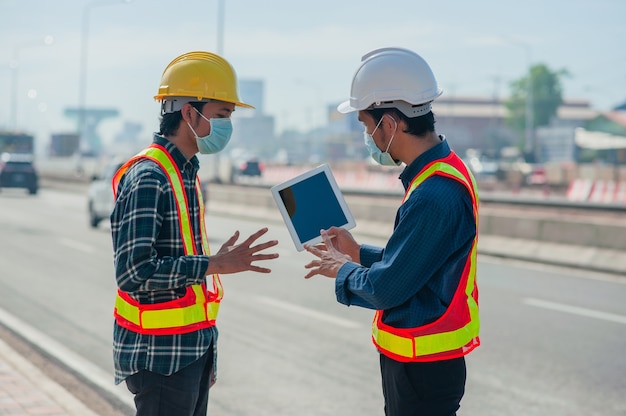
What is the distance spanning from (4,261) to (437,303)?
14.4 meters

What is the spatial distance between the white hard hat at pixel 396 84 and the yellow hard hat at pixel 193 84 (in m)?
0.58

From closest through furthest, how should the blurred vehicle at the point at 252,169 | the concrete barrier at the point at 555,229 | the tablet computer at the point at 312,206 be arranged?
1. the tablet computer at the point at 312,206
2. the concrete barrier at the point at 555,229
3. the blurred vehicle at the point at 252,169

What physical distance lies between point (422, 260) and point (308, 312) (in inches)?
337

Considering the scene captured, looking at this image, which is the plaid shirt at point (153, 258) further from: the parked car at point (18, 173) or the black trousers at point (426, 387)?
the parked car at point (18, 173)

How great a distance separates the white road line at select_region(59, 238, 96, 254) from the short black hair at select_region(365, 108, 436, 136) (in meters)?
15.5

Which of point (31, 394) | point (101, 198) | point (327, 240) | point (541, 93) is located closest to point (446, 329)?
point (327, 240)

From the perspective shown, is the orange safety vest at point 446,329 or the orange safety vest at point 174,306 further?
the orange safety vest at point 174,306

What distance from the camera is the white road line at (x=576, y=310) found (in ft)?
38.0

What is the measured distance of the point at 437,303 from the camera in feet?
11.3

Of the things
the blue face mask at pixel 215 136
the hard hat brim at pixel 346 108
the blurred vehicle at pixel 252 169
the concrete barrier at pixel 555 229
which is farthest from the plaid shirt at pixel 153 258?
the blurred vehicle at pixel 252 169

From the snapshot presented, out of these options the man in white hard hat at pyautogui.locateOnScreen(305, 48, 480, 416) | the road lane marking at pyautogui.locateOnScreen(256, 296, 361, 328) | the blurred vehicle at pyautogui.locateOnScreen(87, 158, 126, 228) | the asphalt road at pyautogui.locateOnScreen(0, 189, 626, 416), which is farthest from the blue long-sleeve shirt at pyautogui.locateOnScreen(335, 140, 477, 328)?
the blurred vehicle at pyautogui.locateOnScreen(87, 158, 126, 228)

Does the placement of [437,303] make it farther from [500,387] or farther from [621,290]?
[621,290]

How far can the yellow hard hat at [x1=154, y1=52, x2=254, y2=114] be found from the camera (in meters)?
3.92

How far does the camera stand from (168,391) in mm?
3783
